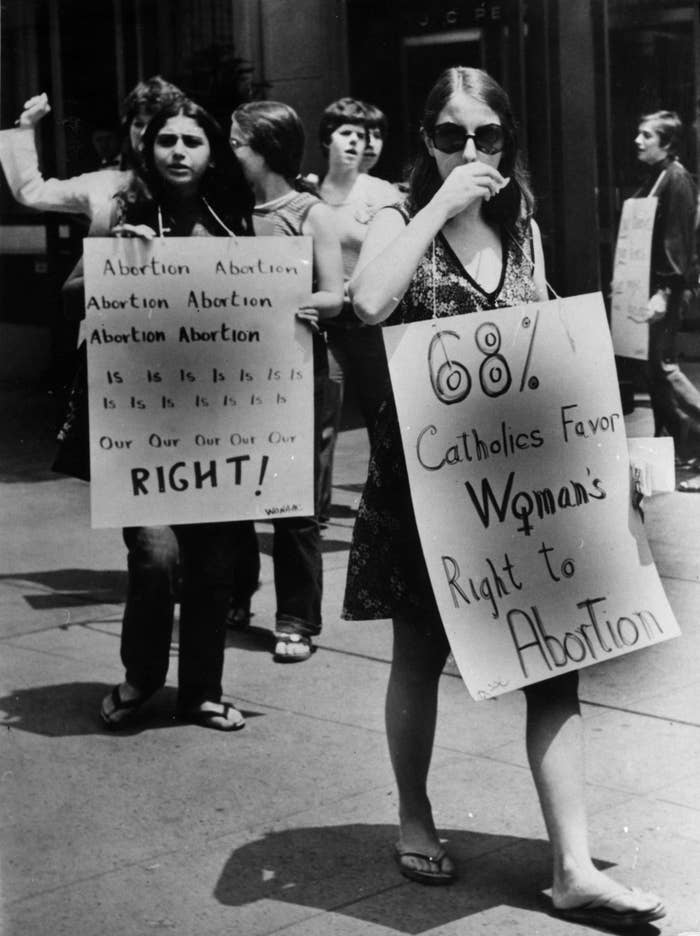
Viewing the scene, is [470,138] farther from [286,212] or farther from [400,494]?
[286,212]

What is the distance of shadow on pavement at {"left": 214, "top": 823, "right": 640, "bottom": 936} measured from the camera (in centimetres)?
346

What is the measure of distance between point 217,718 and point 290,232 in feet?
5.15

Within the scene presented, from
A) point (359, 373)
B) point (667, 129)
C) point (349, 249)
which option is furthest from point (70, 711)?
point (667, 129)

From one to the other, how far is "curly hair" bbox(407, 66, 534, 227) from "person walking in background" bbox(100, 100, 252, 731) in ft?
4.03

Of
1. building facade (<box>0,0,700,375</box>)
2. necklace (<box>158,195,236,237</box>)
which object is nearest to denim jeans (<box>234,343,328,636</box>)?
necklace (<box>158,195,236,237</box>)


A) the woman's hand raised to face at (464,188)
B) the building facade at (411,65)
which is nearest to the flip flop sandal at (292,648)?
the woman's hand raised to face at (464,188)

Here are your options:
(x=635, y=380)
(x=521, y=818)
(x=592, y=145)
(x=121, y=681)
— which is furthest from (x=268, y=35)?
(x=521, y=818)

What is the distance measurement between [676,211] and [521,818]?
17.9ft

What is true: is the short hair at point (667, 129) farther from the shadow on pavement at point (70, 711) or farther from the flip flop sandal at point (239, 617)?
the shadow on pavement at point (70, 711)

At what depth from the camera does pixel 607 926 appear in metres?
3.34

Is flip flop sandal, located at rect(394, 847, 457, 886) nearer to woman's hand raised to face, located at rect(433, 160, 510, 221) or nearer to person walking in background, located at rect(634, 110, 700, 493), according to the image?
woman's hand raised to face, located at rect(433, 160, 510, 221)

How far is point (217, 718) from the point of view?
15.4 ft

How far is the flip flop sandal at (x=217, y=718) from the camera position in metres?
4.69

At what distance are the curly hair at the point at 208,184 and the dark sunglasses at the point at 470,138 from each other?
137 centimetres
